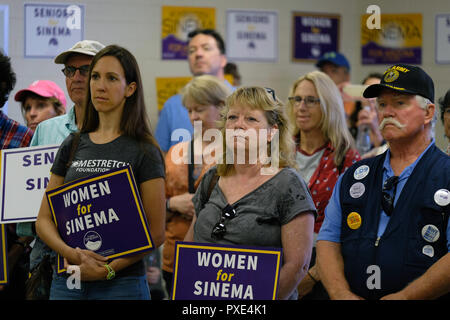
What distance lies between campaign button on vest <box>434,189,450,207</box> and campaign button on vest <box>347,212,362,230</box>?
Answer: 0.84ft

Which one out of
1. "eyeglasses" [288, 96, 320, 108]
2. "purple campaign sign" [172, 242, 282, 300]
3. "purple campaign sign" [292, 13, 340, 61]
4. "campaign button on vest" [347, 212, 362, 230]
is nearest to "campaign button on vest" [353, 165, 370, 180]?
"campaign button on vest" [347, 212, 362, 230]

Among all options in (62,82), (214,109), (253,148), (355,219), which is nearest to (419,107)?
(355,219)

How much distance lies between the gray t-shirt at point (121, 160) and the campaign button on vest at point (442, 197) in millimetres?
897

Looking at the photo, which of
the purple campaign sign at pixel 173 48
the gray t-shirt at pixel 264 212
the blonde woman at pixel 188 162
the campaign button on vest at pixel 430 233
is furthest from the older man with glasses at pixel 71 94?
the purple campaign sign at pixel 173 48

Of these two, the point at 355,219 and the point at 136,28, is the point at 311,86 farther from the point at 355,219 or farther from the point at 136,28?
the point at 136,28

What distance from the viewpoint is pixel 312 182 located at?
2.70 meters

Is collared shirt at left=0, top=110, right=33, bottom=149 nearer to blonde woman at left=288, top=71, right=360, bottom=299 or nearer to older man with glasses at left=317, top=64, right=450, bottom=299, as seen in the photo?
blonde woman at left=288, top=71, right=360, bottom=299

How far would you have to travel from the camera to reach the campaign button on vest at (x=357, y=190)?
79.7 inches

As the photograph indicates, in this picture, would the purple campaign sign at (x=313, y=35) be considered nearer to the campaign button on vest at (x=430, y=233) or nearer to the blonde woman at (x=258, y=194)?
the blonde woman at (x=258, y=194)

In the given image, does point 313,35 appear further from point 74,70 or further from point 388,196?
point 388,196

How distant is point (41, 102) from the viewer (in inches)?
125

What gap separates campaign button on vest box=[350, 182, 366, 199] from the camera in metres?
2.02

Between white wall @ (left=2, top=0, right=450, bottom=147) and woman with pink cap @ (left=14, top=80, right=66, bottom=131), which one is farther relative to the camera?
white wall @ (left=2, top=0, right=450, bottom=147)
